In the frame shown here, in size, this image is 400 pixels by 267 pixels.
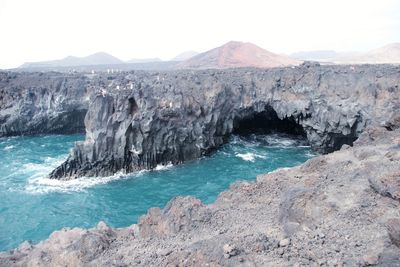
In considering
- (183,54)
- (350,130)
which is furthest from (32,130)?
(183,54)

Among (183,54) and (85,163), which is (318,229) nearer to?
(85,163)

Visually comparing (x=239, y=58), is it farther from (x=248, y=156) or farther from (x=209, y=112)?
(x=248, y=156)

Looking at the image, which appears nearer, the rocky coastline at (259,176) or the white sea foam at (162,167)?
the rocky coastline at (259,176)

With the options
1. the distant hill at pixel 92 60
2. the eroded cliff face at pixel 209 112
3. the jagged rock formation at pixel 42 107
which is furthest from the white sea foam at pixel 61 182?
the distant hill at pixel 92 60

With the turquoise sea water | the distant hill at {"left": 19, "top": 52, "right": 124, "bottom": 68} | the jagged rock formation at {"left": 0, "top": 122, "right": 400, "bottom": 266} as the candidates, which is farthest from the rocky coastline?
the distant hill at {"left": 19, "top": 52, "right": 124, "bottom": 68}

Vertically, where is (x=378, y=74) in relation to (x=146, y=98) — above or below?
above

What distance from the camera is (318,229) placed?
12.0 meters

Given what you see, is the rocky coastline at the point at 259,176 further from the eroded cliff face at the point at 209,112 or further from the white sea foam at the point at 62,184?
the white sea foam at the point at 62,184

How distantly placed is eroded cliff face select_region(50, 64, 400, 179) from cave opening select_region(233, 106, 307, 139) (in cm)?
49

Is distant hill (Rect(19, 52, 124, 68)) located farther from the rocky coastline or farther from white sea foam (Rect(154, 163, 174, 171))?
white sea foam (Rect(154, 163, 174, 171))

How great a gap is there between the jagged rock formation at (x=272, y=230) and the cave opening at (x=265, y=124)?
33.2m

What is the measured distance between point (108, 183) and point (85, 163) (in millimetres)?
3976

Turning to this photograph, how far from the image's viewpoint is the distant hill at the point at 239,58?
9119 centimetres

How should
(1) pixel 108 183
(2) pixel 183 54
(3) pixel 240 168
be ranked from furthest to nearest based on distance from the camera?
1. (2) pixel 183 54
2. (3) pixel 240 168
3. (1) pixel 108 183
